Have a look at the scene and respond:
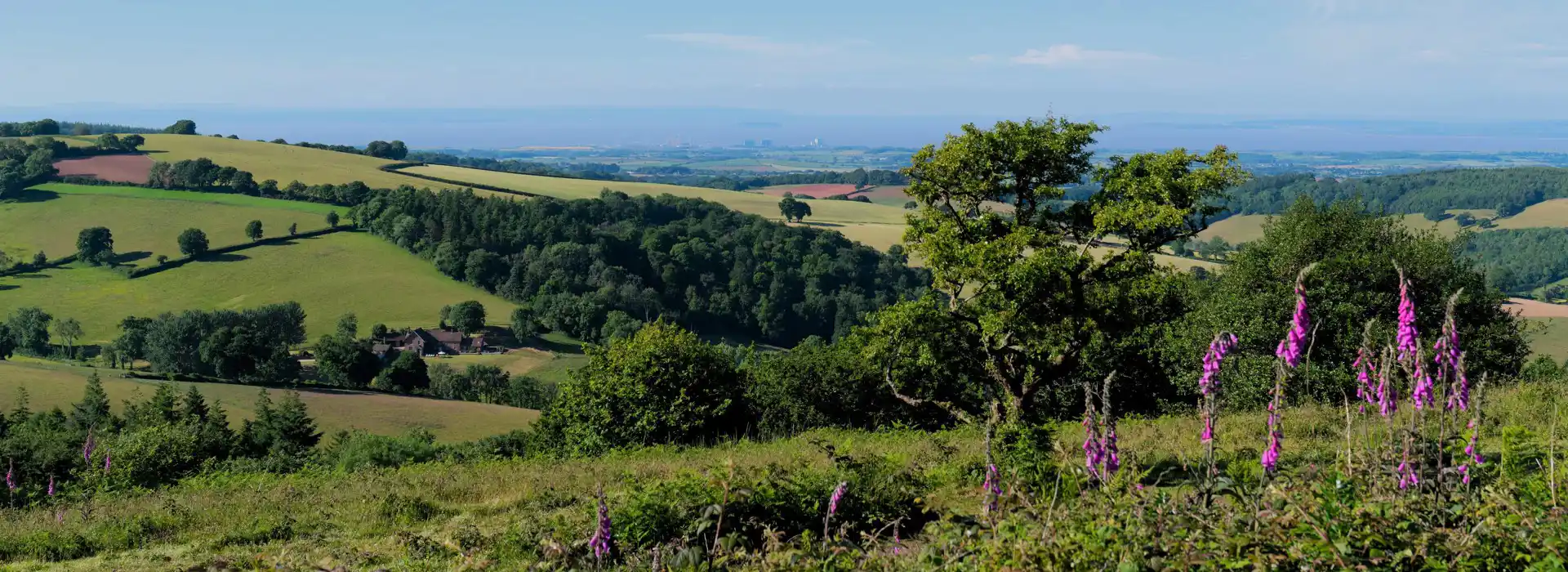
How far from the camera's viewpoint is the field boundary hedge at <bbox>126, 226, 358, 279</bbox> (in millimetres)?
89938

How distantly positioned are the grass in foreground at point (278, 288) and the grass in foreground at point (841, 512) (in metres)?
76.1

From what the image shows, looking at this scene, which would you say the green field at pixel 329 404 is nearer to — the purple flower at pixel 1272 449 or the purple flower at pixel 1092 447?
the purple flower at pixel 1092 447

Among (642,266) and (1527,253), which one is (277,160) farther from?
(1527,253)

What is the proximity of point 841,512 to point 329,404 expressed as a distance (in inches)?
2133

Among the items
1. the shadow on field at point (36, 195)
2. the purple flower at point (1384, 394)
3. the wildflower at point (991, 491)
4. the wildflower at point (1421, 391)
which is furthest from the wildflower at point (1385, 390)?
the shadow on field at point (36, 195)

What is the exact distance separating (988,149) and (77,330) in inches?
3273

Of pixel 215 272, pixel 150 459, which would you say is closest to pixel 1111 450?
pixel 150 459

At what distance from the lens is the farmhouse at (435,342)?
81438mm

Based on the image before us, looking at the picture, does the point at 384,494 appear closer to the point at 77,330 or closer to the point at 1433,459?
the point at 1433,459

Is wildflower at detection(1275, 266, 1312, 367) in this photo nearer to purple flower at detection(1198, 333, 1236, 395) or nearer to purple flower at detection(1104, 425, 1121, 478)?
purple flower at detection(1198, 333, 1236, 395)

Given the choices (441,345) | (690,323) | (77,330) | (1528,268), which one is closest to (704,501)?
(441,345)

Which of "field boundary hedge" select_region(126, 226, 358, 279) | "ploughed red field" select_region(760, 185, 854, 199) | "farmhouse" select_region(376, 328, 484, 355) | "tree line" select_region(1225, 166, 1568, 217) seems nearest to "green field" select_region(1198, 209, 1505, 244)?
"tree line" select_region(1225, 166, 1568, 217)

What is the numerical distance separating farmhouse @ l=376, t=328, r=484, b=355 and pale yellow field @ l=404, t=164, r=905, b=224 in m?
51.2

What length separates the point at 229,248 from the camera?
319ft
